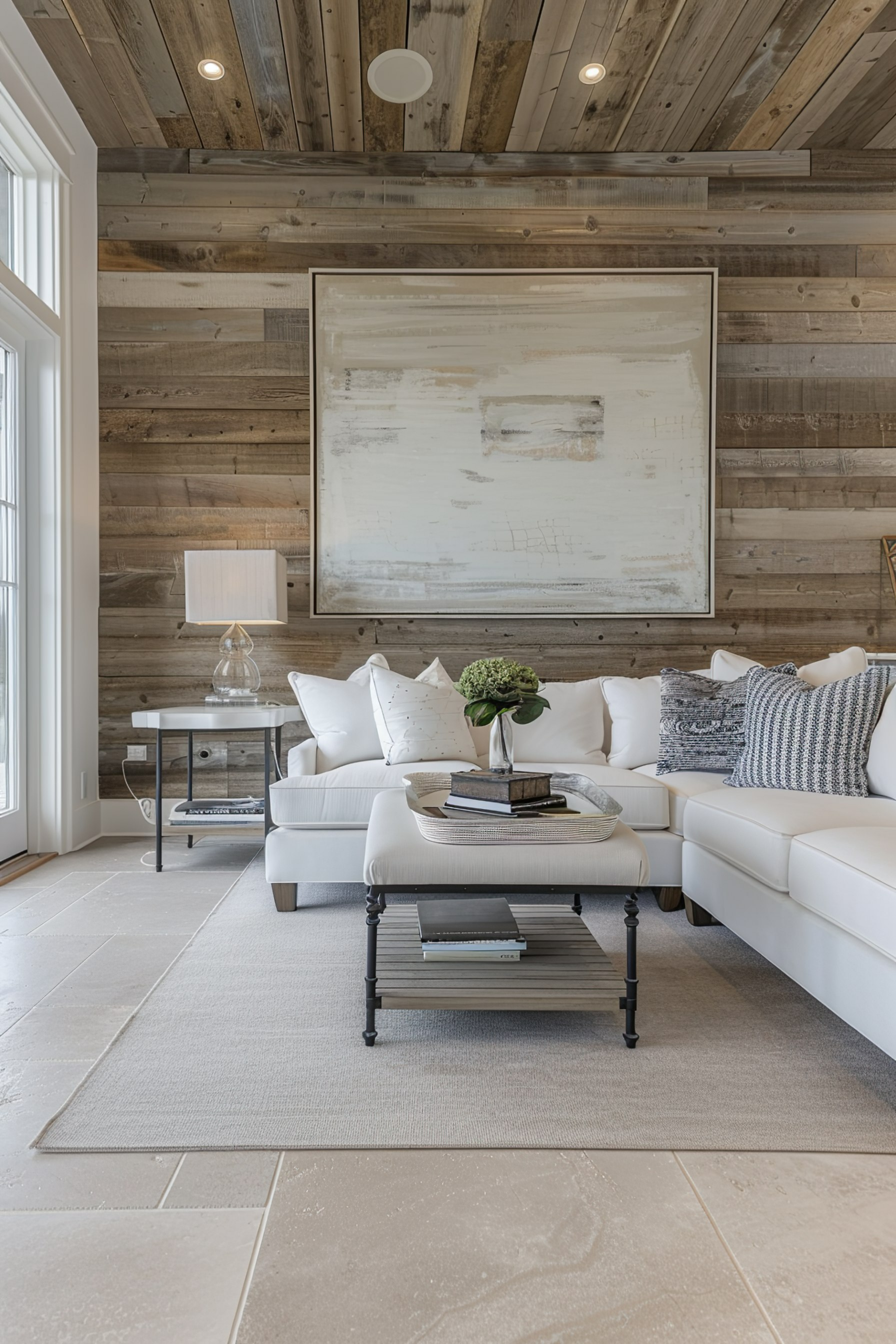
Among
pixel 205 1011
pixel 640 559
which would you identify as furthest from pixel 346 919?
pixel 640 559

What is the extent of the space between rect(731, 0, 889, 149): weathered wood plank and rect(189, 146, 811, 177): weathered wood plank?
103mm

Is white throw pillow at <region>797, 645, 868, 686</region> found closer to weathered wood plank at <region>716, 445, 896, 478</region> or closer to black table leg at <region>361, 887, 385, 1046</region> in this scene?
weathered wood plank at <region>716, 445, 896, 478</region>

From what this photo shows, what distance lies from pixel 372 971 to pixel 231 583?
2282 millimetres

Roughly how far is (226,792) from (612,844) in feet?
9.00

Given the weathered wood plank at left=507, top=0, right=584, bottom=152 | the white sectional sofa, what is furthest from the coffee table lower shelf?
the weathered wood plank at left=507, top=0, right=584, bottom=152

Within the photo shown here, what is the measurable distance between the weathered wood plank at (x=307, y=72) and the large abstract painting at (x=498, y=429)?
63 centimetres

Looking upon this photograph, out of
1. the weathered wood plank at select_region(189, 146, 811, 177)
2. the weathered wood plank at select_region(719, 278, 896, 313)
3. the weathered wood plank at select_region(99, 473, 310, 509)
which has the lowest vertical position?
the weathered wood plank at select_region(99, 473, 310, 509)

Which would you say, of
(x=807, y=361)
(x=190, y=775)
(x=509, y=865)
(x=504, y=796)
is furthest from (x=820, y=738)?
(x=190, y=775)

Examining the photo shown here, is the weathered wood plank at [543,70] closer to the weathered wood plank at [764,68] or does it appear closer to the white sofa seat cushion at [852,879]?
the weathered wood plank at [764,68]

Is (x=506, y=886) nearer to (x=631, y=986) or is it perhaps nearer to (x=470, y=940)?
(x=470, y=940)

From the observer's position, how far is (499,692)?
2.40m

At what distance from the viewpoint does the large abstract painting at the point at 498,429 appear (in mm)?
4262

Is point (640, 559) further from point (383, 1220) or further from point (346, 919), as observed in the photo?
point (383, 1220)

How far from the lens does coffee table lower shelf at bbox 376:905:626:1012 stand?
1.91 meters
